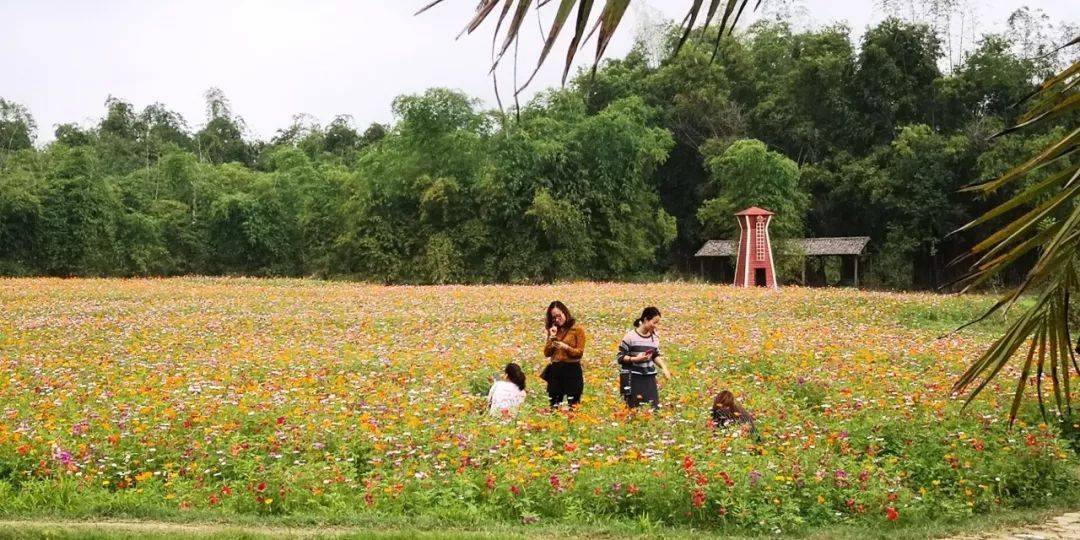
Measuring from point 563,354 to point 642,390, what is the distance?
976mm

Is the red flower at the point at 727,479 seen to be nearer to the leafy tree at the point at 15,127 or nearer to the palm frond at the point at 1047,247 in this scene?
the palm frond at the point at 1047,247

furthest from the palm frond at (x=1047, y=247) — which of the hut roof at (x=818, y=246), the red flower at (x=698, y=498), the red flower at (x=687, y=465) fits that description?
the hut roof at (x=818, y=246)

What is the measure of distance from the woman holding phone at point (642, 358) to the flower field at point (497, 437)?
0.36m

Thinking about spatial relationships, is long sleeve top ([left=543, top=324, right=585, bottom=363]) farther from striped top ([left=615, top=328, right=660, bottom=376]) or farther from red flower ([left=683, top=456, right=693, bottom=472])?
red flower ([left=683, top=456, right=693, bottom=472])

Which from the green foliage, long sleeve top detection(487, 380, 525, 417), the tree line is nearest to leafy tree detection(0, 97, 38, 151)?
the tree line

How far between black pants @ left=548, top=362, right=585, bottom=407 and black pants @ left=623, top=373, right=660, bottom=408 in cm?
56

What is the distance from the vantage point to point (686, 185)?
5838 cm

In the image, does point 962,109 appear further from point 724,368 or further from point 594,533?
point 594,533

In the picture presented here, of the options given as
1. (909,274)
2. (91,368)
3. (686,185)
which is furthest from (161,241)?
(91,368)

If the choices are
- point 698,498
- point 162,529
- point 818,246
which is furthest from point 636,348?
point 818,246

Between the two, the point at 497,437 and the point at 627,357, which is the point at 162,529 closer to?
the point at 497,437

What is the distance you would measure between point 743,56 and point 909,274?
17.6 metres

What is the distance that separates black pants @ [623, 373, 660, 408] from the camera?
1072 cm

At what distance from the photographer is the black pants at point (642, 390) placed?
10719mm
